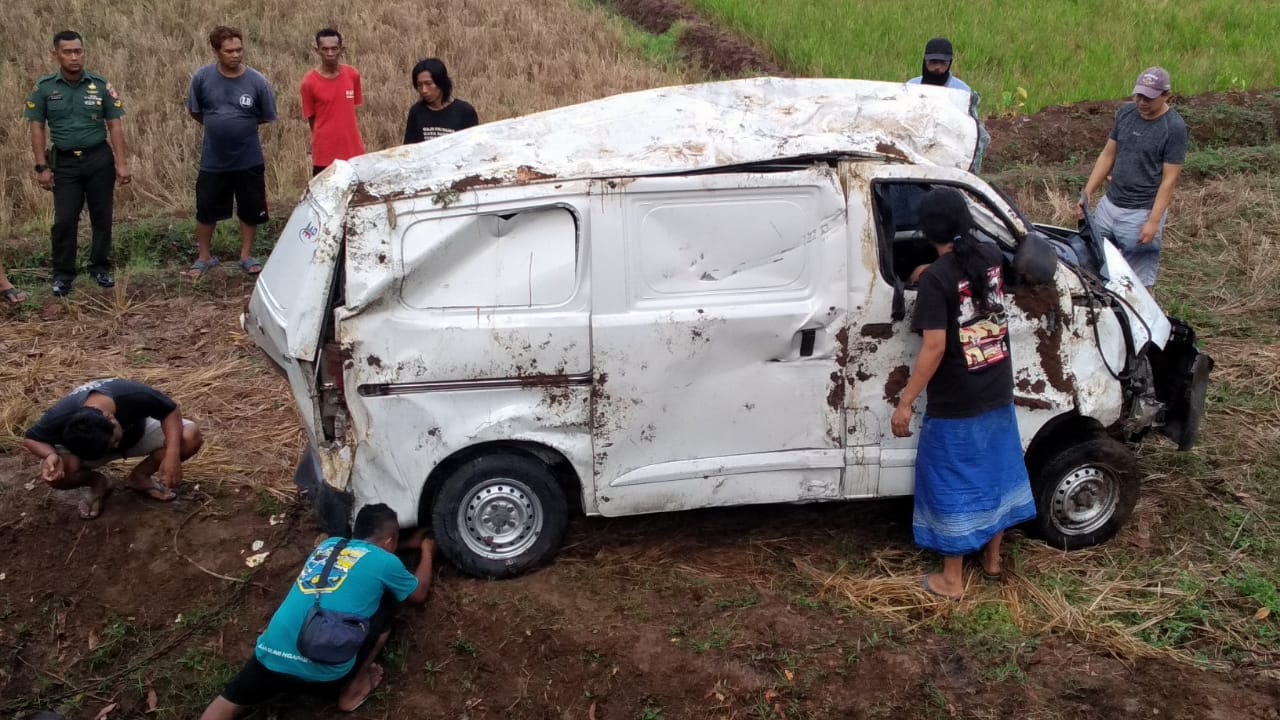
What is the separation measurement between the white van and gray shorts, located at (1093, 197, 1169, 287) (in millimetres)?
1927

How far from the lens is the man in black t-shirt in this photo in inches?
202

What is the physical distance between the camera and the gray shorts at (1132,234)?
6.90m

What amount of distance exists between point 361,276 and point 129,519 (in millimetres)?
2119

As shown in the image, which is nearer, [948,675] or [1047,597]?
[948,675]

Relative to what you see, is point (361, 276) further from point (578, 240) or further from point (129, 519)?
point (129, 519)

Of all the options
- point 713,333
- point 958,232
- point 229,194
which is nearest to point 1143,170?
point 958,232

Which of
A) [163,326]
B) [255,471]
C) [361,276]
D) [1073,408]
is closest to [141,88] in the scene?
[163,326]

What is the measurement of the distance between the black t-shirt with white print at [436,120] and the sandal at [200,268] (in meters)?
2.49

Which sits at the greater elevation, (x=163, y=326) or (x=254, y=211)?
(x=254, y=211)

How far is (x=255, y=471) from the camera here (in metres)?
6.02

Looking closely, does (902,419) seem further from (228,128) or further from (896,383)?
(228,128)

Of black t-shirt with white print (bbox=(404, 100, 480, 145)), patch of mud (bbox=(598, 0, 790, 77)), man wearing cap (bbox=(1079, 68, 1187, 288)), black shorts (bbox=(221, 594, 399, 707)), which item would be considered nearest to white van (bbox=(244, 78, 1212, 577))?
black shorts (bbox=(221, 594, 399, 707))

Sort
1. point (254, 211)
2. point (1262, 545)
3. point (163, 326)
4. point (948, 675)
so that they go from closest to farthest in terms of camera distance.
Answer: point (948, 675), point (1262, 545), point (163, 326), point (254, 211)

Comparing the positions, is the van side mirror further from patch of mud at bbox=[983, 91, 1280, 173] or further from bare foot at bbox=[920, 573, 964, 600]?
patch of mud at bbox=[983, 91, 1280, 173]
